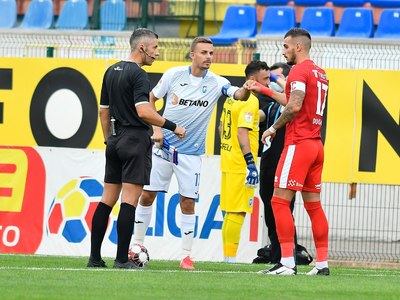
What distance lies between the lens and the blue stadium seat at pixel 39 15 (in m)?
25.9

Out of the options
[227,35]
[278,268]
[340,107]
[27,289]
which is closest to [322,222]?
[278,268]

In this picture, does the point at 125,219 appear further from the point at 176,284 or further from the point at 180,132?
the point at 176,284

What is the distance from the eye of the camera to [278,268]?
10758mm

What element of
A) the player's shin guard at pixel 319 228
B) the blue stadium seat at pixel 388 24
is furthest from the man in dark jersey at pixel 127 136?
the blue stadium seat at pixel 388 24

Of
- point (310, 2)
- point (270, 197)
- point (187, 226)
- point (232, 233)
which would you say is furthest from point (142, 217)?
point (310, 2)

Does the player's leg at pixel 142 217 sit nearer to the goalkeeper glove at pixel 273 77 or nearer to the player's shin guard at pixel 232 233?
the goalkeeper glove at pixel 273 77

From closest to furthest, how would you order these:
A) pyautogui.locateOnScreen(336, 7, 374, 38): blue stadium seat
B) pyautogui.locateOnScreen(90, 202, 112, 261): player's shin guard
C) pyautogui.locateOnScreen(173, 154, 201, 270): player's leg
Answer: pyautogui.locateOnScreen(90, 202, 112, 261): player's shin guard → pyautogui.locateOnScreen(173, 154, 201, 270): player's leg → pyautogui.locateOnScreen(336, 7, 374, 38): blue stadium seat

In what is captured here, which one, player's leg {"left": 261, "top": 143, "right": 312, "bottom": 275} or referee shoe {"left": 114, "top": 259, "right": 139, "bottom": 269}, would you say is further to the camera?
referee shoe {"left": 114, "top": 259, "right": 139, "bottom": 269}

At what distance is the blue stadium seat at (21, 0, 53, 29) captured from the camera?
84.9 feet

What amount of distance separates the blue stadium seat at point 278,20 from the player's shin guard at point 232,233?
10426mm

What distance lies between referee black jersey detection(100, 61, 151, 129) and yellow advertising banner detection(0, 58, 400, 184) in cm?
472

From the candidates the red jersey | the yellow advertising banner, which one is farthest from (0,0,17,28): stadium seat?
the red jersey

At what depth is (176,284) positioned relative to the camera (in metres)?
9.34

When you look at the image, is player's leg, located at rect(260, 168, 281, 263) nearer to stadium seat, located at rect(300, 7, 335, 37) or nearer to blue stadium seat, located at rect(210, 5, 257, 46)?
stadium seat, located at rect(300, 7, 335, 37)
